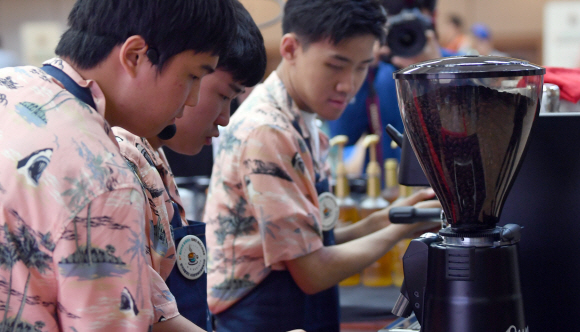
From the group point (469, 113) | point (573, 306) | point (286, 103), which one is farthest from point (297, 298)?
point (469, 113)

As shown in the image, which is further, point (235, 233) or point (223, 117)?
point (235, 233)

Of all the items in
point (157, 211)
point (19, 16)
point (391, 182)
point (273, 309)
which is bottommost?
point (273, 309)

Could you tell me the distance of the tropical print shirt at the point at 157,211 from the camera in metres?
0.78

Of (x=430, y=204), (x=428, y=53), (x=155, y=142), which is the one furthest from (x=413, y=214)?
(x=428, y=53)

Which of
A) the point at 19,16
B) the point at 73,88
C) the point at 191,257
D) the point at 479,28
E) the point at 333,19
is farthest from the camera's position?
the point at 19,16

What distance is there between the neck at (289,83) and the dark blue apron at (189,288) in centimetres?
47

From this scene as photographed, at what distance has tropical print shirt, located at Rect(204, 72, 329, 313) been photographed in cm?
120

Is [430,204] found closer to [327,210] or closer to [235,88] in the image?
[327,210]

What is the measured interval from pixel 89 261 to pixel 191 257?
42cm

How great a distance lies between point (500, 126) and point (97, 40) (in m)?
0.49

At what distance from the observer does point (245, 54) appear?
1167 mm

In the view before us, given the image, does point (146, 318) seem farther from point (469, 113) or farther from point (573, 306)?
point (573, 306)

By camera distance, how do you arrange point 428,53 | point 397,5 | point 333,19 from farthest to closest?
point 397,5
point 428,53
point 333,19

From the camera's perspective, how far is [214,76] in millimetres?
1146
